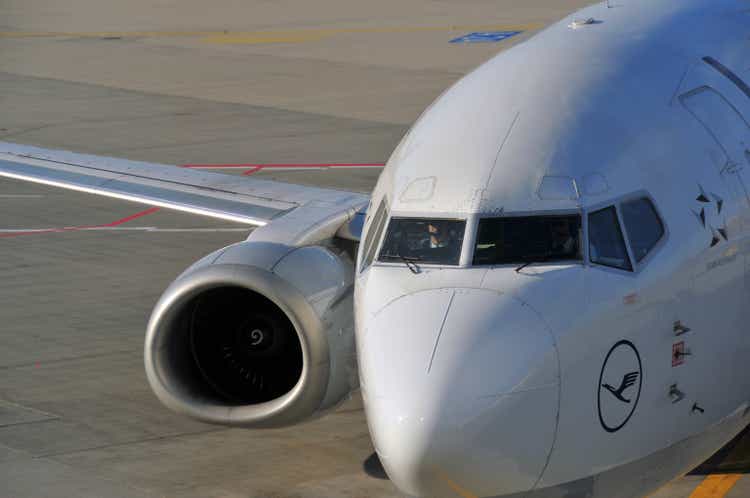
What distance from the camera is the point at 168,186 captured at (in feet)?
58.8

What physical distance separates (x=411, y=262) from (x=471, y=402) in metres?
1.47

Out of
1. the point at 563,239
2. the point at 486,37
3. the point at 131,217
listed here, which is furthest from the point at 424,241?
the point at 486,37

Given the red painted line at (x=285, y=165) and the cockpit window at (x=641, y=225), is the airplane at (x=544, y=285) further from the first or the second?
the red painted line at (x=285, y=165)

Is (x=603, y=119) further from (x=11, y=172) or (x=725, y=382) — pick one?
(x=11, y=172)

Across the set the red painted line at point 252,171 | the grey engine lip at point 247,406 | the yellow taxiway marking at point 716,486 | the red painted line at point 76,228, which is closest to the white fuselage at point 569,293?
the yellow taxiway marking at point 716,486

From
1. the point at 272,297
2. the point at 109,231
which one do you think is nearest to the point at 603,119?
the point at 272,297

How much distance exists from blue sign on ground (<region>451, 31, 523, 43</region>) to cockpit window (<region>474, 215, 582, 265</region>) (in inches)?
1420

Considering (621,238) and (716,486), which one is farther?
(716,486)

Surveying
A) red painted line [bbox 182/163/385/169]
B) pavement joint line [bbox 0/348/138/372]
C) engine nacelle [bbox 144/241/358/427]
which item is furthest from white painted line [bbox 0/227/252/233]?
engine nacelle [bbox 144/241/358/427]

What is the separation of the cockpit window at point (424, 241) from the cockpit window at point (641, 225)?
117 centimetres

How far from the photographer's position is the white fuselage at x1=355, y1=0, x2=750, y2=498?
9.69 m

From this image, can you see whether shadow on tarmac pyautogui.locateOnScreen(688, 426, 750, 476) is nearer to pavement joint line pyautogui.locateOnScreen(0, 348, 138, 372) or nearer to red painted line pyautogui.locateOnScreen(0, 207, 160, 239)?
pavement joint line pyautogui.locateOnScreen(0, 348, 138, 372)

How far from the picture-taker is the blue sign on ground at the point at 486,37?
46.5 meters

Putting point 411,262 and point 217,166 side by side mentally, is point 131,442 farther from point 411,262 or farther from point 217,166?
point 217,166
